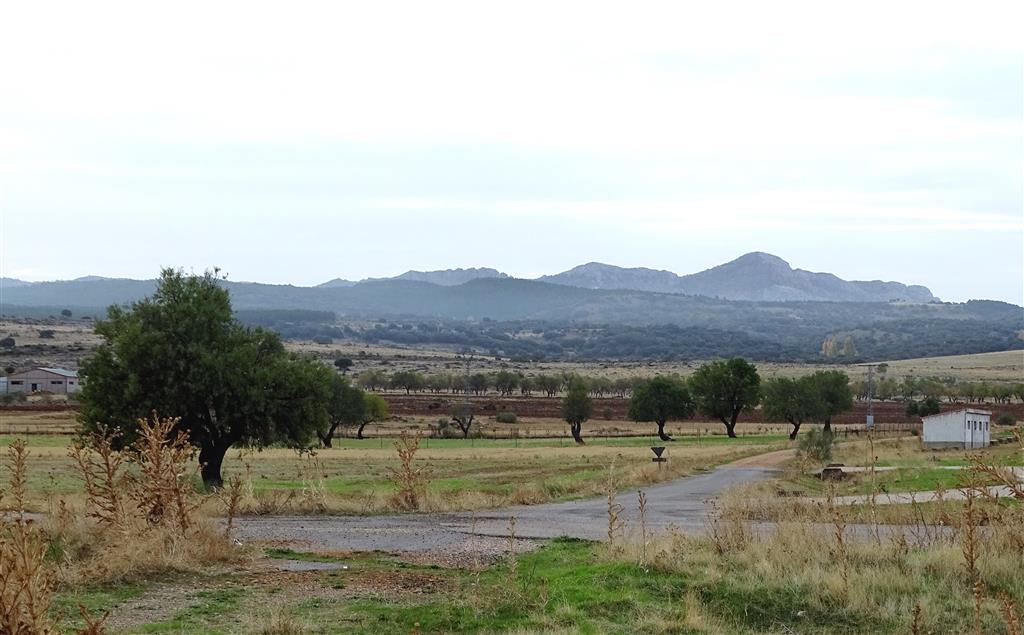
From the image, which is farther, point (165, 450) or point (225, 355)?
point (225, 355)

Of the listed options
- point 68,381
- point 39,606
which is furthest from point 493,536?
point 68,381

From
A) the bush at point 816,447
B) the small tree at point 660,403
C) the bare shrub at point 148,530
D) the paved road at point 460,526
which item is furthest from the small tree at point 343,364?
the bare shrub at point 148,530

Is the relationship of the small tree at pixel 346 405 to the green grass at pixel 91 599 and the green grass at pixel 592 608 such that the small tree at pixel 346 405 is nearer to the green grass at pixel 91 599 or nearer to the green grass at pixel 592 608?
the green grass at pixel 91 599

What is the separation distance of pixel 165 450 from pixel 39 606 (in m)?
8.41

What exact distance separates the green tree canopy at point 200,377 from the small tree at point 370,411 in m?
48.7

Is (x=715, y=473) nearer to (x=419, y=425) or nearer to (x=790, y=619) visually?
(x=790, y=619)

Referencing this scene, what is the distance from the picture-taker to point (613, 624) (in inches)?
449

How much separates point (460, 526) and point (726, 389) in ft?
204

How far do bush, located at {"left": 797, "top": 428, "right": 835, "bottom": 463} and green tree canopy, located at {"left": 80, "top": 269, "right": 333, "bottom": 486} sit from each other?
20.4 meters

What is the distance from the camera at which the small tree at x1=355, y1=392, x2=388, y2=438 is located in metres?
81.9

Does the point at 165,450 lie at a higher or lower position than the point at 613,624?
higher

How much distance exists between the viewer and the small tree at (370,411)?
8194 cm

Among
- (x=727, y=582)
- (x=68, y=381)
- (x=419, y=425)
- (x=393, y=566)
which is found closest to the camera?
(x=727, y=582)

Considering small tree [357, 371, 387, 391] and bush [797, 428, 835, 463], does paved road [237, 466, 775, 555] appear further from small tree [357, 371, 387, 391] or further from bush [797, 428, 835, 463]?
small tree [357, 371, 387, 391]
